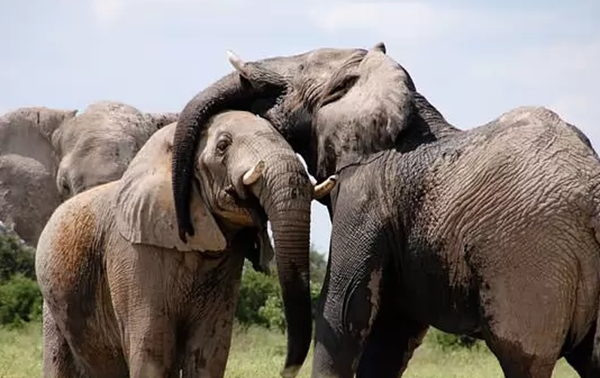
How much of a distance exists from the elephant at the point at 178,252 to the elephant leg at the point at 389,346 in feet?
2.06

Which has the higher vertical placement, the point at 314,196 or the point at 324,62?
the point at 324,62

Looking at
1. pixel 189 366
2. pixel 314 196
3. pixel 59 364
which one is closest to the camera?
pixel 314 196

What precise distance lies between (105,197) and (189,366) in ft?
2.75

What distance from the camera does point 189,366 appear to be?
20.2 ft

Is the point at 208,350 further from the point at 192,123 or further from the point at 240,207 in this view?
the point at 192,123

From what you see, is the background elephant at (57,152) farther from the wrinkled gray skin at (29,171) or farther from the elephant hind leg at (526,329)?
the elephant hind leg at (526,329)

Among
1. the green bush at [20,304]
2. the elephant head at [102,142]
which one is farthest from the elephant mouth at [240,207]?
the green bush at [20,304]

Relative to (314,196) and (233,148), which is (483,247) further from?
(233,148)

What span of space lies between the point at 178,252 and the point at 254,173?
61cm

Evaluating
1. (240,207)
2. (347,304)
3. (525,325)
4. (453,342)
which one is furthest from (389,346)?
(453,342)

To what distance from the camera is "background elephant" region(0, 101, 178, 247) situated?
30.1 ft

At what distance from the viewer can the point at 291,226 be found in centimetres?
556

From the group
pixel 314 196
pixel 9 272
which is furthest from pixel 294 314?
pixel 9 272

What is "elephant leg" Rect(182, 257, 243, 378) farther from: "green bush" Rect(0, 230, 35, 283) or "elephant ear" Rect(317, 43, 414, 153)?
"green bush" Rect(0, 230, 35, 283)
